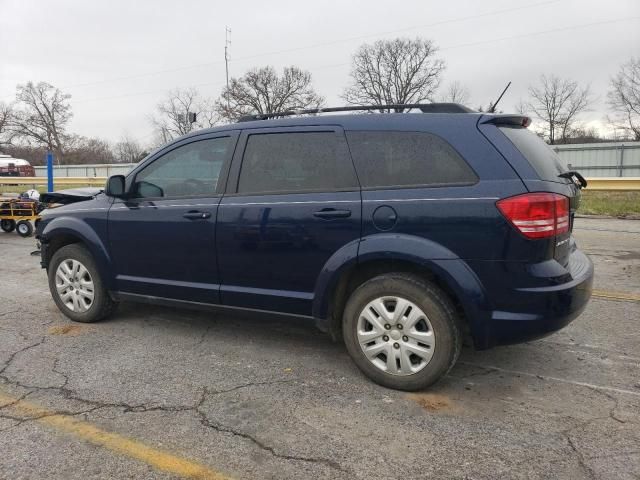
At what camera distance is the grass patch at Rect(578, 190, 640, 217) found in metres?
13.0

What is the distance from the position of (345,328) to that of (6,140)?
81.2m

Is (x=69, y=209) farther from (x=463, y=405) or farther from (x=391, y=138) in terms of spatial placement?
(x=463, y=405)

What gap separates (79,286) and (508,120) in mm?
3842

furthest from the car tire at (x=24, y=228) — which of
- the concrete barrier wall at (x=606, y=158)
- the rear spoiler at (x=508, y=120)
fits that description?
the concrete barrier wall at (x=606, y=158)

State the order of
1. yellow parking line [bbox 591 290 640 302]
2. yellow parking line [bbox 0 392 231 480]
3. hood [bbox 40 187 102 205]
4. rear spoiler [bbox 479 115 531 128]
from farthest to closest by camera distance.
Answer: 1. hood [bbox 40 187 102 205]
2. yellow parking line [bbox 591 290 640 302]
3. rear spoiler [bbox 479 115 531 128]
4. yellow parking line [bbox 0 392 231 480]

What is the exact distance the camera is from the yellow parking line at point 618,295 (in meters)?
5.25

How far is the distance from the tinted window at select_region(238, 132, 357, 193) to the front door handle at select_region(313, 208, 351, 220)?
0.17m

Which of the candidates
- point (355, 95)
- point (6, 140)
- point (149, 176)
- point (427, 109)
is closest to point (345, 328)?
point (427, 109)

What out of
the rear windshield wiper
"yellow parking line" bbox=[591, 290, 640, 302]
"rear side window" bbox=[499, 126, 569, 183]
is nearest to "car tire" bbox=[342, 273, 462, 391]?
"rear side window" bbox=[499, 126, 569, 183]

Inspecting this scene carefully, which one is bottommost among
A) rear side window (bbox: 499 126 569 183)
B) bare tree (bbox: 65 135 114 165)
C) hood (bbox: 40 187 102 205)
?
hood (bbox: 40 187 102 205)

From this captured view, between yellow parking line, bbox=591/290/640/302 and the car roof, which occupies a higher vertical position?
the car roof

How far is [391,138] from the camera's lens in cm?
336

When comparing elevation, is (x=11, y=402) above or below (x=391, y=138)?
below

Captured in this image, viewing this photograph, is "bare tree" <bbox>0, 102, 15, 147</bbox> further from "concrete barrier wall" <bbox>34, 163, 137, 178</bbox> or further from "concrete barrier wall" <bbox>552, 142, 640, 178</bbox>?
"concrete barrier wall" <bbox>552, 142, 640, 178</bbox>
